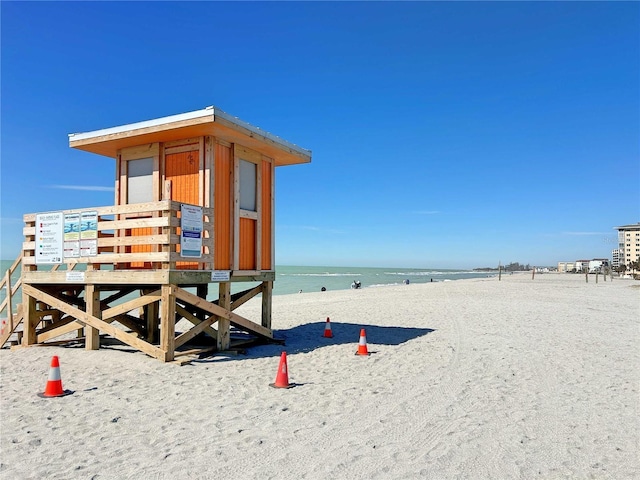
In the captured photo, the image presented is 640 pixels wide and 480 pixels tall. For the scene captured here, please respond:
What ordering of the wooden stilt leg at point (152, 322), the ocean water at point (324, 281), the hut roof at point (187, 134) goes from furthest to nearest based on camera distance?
the ocean water at point (324, 281) → the wooden stilt leg at point (152, 322) → the hut roof at point (187, 134)

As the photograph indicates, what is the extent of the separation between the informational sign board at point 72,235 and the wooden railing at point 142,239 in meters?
0.07

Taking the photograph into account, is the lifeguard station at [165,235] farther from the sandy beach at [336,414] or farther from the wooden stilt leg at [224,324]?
the sandy beach at [336,414]

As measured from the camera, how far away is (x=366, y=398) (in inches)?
290

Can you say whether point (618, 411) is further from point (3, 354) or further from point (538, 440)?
point (3, 354)

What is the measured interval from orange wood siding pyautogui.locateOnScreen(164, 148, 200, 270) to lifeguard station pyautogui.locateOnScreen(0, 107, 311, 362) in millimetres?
23

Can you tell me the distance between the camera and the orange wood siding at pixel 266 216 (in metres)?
12.6

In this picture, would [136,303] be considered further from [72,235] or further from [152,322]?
[72,235]

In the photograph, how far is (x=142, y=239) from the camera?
32.7ft

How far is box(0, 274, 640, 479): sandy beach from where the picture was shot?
4.89 metres

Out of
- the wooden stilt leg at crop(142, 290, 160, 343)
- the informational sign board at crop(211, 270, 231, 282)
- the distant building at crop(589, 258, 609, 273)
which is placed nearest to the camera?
the informational sign board at crop(211, 270, 231, 282)

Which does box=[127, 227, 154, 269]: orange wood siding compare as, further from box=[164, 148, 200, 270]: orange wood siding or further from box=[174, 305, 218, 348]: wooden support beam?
box=[174, 305, 218, 348]: wooden support beam

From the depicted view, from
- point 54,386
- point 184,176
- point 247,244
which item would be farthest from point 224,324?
point 54,386

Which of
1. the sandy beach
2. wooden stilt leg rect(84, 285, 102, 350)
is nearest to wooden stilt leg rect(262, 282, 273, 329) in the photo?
the sandy beach

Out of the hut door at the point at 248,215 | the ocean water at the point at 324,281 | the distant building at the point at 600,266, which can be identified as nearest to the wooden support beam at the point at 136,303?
the hut door at the point at 248,215
